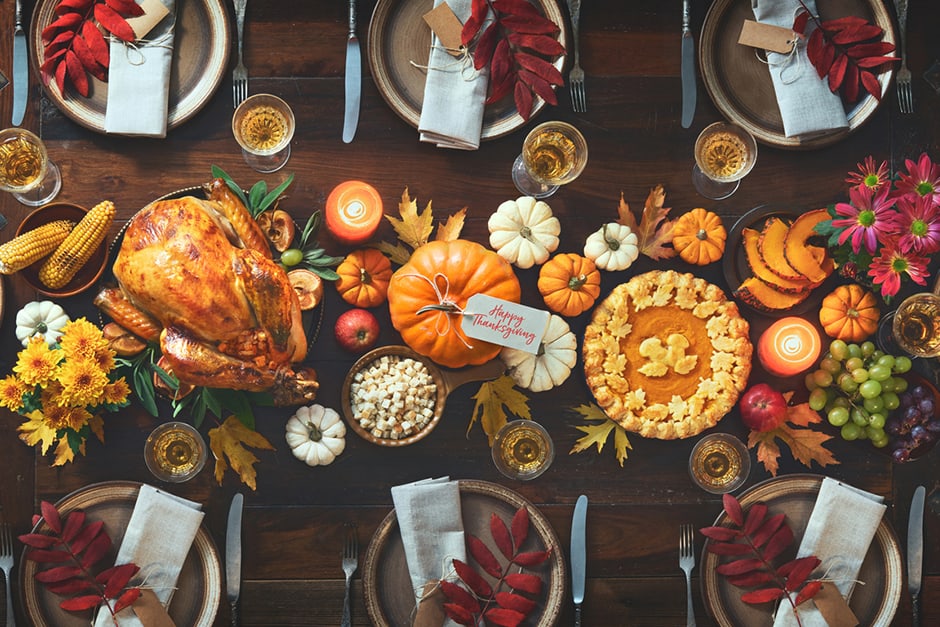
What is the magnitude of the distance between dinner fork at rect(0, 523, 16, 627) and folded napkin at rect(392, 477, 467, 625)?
1.23 metres

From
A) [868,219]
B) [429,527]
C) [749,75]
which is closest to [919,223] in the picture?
[868,219]

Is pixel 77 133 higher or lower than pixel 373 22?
lower

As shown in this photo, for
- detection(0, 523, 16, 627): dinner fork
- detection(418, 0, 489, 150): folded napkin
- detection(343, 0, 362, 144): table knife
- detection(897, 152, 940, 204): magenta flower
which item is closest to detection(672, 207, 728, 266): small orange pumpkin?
detection(897, 152, 940, 204): magenta flower

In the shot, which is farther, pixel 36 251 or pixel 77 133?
pixel 77 133

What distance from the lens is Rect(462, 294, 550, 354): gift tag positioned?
227cm

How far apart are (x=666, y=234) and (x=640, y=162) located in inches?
10.4

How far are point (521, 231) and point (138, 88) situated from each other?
1305mm

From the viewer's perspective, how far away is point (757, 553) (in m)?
2.44

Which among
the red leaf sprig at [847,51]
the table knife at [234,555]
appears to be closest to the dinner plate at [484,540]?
the table knife at [234,555]

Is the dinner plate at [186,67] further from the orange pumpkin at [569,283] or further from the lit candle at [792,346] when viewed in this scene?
the lit candle at [792,346]

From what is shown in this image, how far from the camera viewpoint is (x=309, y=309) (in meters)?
2.41

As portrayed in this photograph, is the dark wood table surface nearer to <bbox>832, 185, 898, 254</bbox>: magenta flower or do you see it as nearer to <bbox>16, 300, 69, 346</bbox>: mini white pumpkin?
<bbox>16, 300, 69, 346</bbox>: mini white pumpkin

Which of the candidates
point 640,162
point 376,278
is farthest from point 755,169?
point 376,278

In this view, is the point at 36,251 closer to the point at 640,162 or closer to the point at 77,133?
the point at 77,133
